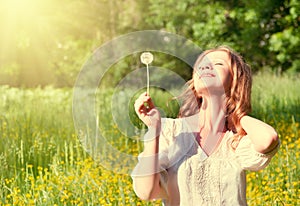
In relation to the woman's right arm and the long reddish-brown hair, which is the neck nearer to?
the long reddish-brown hair

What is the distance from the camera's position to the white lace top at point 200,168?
2.52m

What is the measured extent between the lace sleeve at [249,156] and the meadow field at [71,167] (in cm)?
144

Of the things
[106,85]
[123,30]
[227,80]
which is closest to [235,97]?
[227,80]

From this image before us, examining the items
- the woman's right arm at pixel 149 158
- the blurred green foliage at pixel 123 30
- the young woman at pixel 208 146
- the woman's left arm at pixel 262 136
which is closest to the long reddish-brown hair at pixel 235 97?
the young woman at pixel 208 146

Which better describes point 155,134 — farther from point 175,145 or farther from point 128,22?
point 128,22

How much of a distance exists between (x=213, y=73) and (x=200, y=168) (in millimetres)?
383

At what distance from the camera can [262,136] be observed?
2381 mm

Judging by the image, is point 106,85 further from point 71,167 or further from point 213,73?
point 213,73

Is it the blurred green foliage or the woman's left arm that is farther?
the blurred green foliage

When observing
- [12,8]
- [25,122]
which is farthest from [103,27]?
[25,122]

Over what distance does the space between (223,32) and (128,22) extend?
480 cm

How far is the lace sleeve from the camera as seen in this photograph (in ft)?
8.09

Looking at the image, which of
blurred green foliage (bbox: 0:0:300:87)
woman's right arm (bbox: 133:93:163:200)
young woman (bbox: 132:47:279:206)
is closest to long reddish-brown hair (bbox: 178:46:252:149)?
young woman (bbox: 132:47:279:206)

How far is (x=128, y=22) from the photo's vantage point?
58.1 ft
